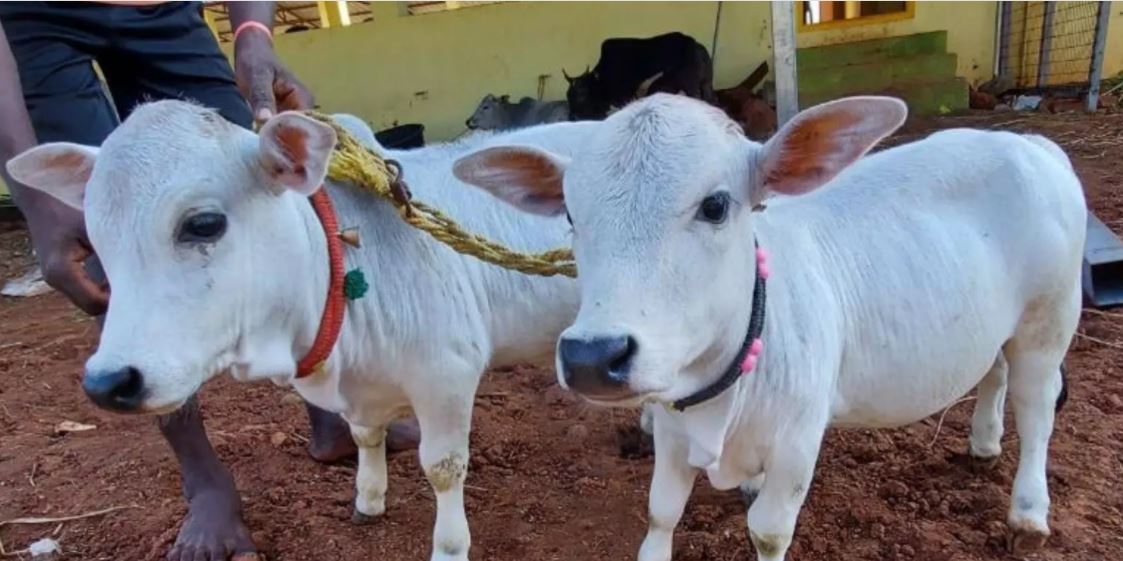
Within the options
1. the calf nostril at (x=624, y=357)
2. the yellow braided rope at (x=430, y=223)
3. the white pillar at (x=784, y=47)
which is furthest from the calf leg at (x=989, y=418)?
the white pillar at (x=784, y=47)

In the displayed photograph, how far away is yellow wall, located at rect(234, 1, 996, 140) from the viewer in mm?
10594

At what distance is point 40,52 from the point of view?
2.44 m

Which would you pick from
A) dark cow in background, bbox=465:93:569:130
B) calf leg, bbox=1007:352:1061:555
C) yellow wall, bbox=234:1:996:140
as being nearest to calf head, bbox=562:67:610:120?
dark cow in background, bbox=465:93:569:130

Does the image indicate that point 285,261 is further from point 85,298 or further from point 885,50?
point 885,50

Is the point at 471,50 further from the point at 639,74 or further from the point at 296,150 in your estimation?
the point at 296,150

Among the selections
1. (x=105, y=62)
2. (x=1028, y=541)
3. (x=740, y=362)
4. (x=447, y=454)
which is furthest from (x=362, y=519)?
(x=1028, y=541)

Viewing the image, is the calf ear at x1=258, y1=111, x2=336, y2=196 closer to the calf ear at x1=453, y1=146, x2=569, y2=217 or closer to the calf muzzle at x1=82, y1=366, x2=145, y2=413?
the calf ear at x1=453, y1=146, x2=569, y2=217

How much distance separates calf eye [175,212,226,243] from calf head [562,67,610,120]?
26.7ft

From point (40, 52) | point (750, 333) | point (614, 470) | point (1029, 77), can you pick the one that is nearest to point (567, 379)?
point (750, 333)

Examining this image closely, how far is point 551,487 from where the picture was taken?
3.02 meters

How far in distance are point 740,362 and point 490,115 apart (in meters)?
8.17

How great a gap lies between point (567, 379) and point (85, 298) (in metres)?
1.30

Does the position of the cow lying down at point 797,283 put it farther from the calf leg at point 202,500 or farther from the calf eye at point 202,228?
the calf leg at point 202,500

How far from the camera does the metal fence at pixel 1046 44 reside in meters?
9.65
